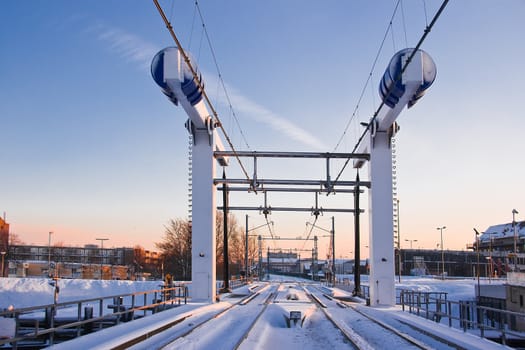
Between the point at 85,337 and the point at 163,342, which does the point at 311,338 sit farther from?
the point at 85,337

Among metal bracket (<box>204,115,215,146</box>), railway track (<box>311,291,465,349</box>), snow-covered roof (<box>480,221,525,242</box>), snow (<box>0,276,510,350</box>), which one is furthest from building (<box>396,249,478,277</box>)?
railway track (<box>311,291,465,349</box>)

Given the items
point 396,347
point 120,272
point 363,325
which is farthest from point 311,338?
point 120,272

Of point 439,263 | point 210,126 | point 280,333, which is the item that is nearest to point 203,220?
point 210,126

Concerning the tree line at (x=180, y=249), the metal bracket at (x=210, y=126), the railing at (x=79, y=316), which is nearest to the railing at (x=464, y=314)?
the railing at (x=79, y=316)

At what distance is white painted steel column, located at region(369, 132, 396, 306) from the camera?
2569cm

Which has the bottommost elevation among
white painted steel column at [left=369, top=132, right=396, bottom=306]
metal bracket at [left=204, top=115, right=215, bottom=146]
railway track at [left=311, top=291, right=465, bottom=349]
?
railway track at [left=311, top=291, right=465, bottom=349]

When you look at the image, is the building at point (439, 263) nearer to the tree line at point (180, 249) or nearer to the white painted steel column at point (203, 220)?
the tree line at point (180, 249)

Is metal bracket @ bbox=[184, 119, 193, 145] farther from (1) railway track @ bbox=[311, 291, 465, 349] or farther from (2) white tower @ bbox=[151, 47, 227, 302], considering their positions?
(1) railway track @ bbox=[311, 291, 465, 349]

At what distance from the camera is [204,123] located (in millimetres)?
26859

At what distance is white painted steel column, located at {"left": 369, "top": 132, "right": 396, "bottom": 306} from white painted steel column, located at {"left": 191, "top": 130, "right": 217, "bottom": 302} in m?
7.82

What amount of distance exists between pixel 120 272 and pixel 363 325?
8610 centimetres

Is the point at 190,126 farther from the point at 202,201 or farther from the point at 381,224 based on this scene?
the point at 381,224

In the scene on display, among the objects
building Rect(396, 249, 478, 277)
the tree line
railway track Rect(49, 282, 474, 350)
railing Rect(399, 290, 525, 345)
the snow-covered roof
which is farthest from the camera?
building Rect(396, 249, 478, 277)

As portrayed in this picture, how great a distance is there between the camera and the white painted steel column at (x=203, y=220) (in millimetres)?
26672
